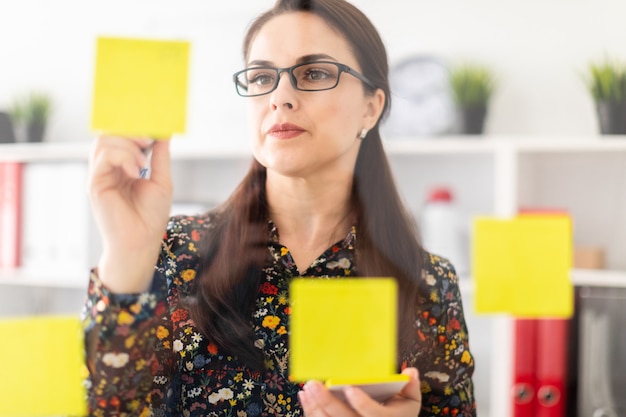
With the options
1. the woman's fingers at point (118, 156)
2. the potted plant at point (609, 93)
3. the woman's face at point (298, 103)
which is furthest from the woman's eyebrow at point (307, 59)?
the potted plant at point (609, 93)

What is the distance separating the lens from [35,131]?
1.66 ft

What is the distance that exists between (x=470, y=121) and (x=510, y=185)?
0.42 ft

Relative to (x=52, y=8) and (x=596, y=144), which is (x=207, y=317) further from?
(x=596, y=144)

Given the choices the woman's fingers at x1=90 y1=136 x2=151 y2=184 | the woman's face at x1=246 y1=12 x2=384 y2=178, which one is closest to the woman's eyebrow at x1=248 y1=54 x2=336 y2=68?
the woman's face at x1=246 y1=12 x2=384 y2=178

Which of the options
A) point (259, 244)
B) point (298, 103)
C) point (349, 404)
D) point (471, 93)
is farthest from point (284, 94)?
point (471, 93)

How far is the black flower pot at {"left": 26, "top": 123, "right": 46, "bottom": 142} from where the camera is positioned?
0.50 meters

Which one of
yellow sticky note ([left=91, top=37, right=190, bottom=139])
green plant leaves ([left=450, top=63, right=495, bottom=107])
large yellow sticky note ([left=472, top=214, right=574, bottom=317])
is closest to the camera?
yellow sticky note ([left=91, top=37, right=190, bottom=139])

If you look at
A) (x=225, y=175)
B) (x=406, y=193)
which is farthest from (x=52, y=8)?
(x=406, y=193)

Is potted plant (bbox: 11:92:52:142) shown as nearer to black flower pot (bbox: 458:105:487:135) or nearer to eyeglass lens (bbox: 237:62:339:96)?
eyeglass lens (bbox: 237:62:339:96)

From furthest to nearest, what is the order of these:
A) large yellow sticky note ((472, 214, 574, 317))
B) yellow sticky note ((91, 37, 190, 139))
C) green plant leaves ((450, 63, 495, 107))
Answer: green plant leaves ((450, 63, 495, 107)) → large yellow sticky note ((472, 214, 574, 317)) → yellow sticky note ((91, 37, 190, 139))

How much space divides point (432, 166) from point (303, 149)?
0.22 m

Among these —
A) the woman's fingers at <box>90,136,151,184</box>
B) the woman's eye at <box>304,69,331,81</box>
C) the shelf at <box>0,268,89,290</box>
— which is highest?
the woman's eye at <box>304,69,331,81</box>

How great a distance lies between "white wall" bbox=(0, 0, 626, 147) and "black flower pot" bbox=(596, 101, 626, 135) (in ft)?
0.04

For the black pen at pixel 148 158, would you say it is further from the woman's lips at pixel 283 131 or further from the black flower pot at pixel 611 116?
the black flower pot at pixel 611 116
